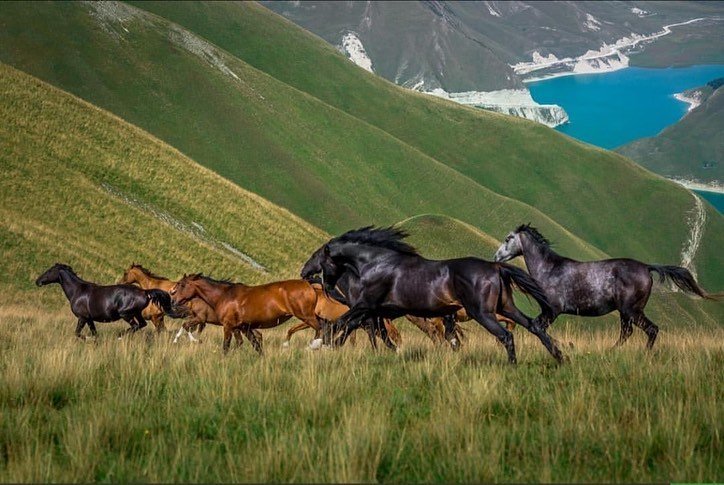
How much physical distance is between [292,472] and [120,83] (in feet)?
338

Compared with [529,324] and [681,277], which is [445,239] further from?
[529,324]

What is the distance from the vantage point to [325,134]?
123 m

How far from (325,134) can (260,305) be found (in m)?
109

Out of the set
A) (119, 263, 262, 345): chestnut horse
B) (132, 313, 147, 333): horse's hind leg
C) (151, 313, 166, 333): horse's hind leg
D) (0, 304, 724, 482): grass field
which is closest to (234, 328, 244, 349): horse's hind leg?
(119, 263, 262, 345): chestnut horse

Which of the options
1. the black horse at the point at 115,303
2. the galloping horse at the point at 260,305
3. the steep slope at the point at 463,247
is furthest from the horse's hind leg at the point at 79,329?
the steep slope at the point at 463,247

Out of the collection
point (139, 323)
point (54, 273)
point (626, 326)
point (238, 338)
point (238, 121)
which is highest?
point (626, 326)

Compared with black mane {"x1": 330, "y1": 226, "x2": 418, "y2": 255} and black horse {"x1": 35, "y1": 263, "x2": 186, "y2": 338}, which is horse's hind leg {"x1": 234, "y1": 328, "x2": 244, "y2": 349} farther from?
black mane {"x1": 330, "y1": 226, "x2": 418, "y2": 255}

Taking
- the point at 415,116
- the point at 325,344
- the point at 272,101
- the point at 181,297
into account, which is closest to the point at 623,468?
the point at 325,344

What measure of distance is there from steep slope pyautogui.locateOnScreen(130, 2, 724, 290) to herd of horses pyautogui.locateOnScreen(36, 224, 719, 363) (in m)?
129

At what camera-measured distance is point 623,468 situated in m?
6.78

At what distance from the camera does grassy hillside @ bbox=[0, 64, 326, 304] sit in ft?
128

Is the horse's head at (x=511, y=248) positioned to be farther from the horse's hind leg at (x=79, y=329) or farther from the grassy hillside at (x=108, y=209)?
the grassy hillside at (x=108, y=209)

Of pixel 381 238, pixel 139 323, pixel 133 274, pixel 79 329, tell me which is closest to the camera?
pixel 381 238

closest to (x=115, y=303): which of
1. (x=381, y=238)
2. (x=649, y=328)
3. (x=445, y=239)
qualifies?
(x=381, y=238)
